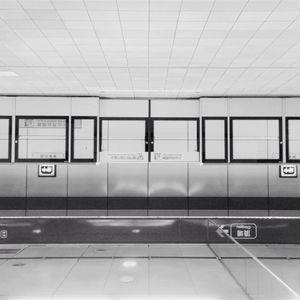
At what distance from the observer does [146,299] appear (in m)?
6.45

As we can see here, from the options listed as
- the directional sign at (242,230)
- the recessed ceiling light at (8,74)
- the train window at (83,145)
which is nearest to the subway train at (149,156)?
the train window at (83,145)

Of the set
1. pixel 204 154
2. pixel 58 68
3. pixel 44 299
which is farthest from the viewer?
pixel 204 154

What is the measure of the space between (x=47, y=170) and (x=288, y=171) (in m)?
7.08

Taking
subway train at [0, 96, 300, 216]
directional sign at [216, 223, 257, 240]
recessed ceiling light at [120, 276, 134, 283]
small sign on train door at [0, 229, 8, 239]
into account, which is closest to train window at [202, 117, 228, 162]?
subway train at [0, 96, 300, 216]

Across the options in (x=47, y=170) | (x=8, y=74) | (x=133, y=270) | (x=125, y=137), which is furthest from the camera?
(x=47, y=170)

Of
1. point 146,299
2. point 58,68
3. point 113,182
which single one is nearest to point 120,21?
point 58,68

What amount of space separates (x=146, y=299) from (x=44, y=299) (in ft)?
5.04

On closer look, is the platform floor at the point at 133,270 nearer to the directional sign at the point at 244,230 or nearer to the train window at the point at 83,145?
the directional sign at the point at 244,230

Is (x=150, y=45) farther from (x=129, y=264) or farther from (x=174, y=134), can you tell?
(x=174, y=134)

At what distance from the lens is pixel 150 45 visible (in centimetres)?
680

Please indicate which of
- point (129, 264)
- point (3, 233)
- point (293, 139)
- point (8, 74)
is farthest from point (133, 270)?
point (293, 139)

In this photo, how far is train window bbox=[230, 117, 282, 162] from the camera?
39.2 ft

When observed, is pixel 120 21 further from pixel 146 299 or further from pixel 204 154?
pixel 204 154

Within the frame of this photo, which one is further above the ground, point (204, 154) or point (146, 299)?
point (204, 154)
